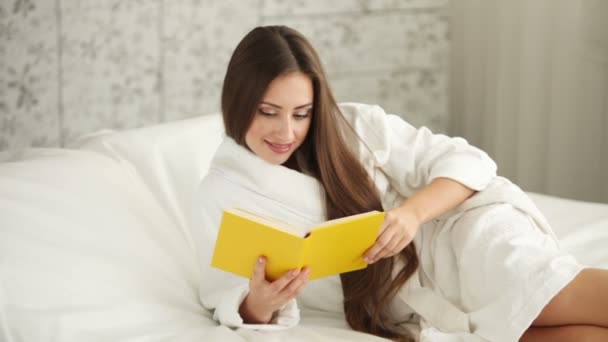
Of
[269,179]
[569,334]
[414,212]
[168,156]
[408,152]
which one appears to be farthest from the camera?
[168,156]

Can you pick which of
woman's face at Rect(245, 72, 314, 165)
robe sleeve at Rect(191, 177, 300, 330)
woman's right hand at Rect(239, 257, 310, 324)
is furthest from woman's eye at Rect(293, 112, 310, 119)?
woman's right hand at Rect(239, 257, 310, 324)

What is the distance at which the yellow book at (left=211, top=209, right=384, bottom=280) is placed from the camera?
166 cm

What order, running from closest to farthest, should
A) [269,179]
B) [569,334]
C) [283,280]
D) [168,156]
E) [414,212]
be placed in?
[283,280] → [569,334] → [414,212] → [269,179] → [168,156]

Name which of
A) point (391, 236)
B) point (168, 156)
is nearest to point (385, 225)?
point (391, 236)

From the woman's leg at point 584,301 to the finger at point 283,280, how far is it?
1.59 feet

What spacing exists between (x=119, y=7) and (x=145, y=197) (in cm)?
107

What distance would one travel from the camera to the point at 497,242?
6.41 ft

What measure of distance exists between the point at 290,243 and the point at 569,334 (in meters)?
0.59

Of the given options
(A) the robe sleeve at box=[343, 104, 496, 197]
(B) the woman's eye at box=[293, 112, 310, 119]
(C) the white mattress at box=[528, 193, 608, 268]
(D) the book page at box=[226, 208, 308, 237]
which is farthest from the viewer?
(C) the white mattress at box=[528, 193, 608, 268]

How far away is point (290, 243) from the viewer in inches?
65.1

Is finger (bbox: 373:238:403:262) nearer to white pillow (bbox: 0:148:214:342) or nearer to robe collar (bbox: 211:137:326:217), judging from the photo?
robe collar (bbox: 211:137:326:217)

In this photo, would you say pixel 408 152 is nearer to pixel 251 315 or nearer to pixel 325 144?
pixel 325 144

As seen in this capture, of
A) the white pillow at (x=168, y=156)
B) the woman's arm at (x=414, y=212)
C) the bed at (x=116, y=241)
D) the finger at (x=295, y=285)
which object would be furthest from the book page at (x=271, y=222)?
the white pillow at (x=168, y=156)

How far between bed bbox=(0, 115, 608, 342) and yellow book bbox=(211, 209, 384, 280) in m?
0.20
